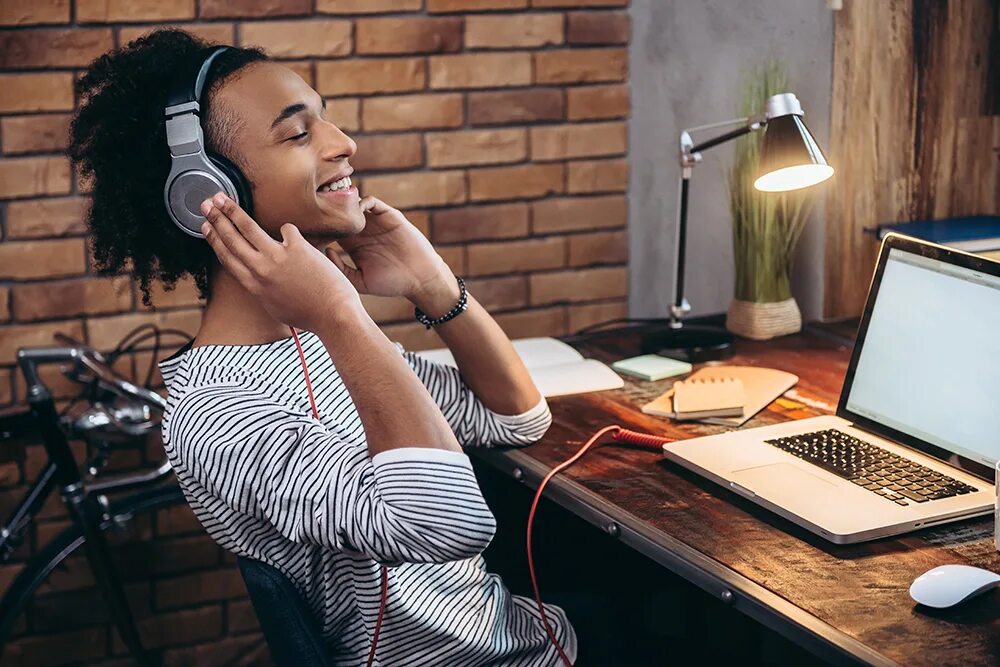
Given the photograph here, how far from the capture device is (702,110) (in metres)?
2.53

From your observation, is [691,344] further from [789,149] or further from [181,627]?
[181,627]

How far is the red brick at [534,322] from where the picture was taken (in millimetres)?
2580

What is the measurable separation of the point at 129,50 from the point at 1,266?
83 cm

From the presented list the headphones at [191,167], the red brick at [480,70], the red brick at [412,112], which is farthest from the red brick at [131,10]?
the headphones at [191,167]

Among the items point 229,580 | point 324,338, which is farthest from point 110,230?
point 229,580

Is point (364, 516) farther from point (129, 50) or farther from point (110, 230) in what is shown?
point (129, 50)

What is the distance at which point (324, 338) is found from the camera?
1.38 m

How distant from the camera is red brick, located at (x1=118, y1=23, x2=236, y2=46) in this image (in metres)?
2.19

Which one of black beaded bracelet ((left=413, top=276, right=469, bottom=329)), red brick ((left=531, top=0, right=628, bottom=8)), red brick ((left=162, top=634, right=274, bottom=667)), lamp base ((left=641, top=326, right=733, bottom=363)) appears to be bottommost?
red brick ((left=162, top=634, right=274, bottom=667))

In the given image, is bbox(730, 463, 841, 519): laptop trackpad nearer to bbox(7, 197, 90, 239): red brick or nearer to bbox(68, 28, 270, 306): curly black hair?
bbox(68, 28, 270, 306): curly black hair

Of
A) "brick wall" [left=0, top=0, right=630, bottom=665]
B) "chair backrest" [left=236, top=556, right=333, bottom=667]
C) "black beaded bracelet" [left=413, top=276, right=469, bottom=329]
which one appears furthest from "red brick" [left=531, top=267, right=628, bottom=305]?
"chair backrest" [left=236, top=556, right=333, bottom=667]

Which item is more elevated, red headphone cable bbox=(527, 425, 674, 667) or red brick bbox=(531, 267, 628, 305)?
red brick bbox=(531, 267, 628, 305)

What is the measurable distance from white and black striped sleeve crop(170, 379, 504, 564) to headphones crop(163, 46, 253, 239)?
244mm

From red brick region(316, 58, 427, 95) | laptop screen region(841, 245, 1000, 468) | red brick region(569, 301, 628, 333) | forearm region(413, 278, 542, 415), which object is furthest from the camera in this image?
red brick region(569, 301, 628, 333)
